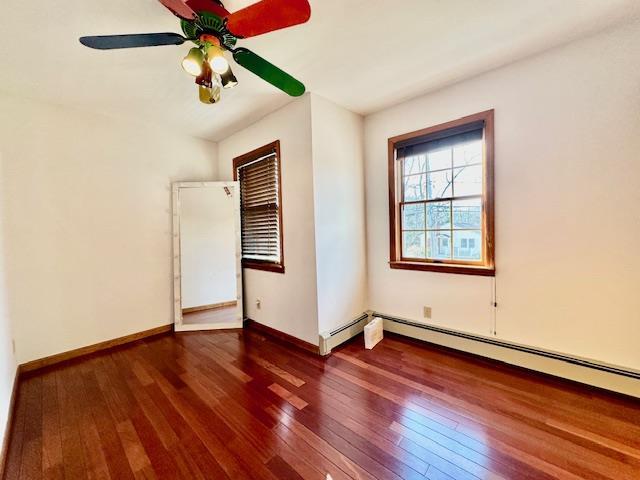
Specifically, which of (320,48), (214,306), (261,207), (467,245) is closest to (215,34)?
(320,48)

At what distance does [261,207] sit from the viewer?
3322mm

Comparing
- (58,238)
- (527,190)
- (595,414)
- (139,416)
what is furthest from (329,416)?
(58,238)

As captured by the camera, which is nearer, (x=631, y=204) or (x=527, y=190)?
(x=631, y=204)

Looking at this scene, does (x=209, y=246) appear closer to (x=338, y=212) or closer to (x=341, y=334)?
(x=338, y=212)

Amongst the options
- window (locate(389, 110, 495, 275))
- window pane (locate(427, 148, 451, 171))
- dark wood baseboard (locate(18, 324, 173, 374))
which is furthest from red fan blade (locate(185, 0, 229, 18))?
dark wood baseboard (locate(18, 324, 173, 374))

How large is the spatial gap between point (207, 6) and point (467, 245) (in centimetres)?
268

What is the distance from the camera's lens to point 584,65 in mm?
1924

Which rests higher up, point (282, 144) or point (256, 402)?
point (282, 144)

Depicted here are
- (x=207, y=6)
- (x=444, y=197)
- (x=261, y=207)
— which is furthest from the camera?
(x=261, y=207)

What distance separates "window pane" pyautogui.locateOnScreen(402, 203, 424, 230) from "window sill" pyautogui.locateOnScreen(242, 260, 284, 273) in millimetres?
1510

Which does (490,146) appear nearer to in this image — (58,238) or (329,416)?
(329,416)

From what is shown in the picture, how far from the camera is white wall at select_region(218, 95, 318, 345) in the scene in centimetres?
266

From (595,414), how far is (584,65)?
8.08 ft

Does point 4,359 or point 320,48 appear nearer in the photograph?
point 4,359
